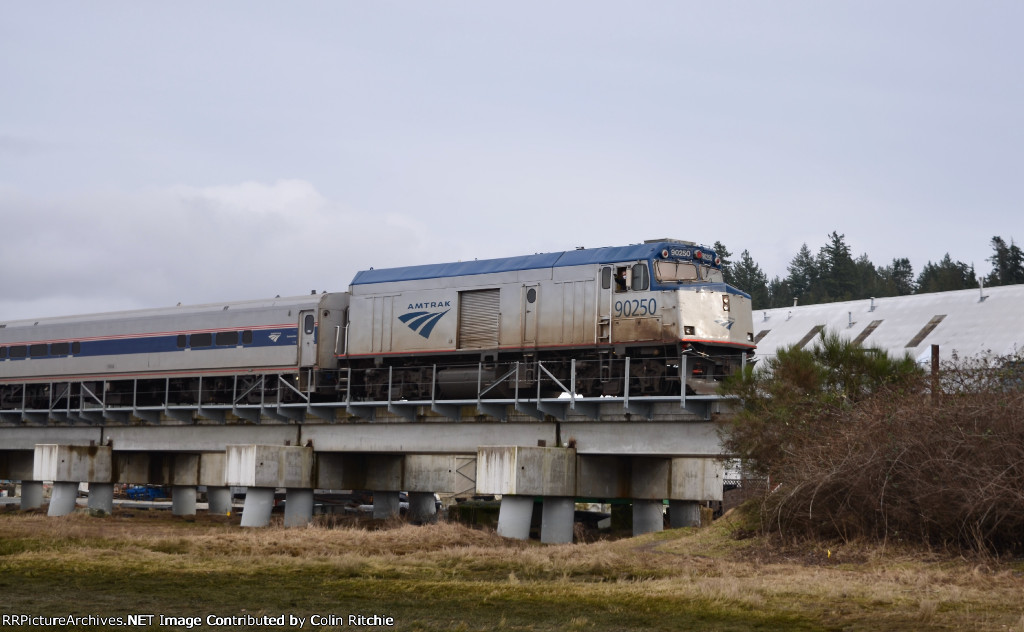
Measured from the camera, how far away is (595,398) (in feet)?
97.4

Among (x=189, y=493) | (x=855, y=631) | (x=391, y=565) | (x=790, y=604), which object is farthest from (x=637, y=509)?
(x=189, y=493)

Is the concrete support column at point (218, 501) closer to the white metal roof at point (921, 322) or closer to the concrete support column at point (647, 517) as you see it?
the concrete support column at point (647, 517)

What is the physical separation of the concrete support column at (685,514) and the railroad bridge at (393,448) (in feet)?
0.15

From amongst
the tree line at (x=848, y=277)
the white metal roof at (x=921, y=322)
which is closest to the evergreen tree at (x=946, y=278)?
the tree line at (x=848, y=277)

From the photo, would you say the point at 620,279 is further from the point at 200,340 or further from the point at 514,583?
the point at 200,340

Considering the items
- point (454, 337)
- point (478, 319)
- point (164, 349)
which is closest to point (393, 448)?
point (454, 337)

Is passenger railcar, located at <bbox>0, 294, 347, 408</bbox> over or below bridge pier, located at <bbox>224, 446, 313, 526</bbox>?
over

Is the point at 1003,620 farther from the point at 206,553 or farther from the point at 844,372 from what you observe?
the point at 206,553

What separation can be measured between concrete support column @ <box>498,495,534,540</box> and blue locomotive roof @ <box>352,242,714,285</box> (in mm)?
6867

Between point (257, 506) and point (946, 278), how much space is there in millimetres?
91058

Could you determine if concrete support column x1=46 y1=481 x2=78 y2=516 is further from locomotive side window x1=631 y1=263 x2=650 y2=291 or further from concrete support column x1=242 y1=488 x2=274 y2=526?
locomotive side window x1=631 y1=263 x2=650 y2=291

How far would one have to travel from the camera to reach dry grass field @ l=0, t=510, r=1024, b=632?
52.0 feet

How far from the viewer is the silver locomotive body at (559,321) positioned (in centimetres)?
2967

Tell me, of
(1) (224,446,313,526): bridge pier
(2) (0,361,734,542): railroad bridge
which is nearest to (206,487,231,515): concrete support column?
(2) (0,361,734,542): railroad bridge
